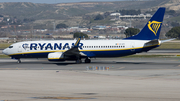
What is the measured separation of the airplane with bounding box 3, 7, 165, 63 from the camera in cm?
4381

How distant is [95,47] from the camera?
4553cm

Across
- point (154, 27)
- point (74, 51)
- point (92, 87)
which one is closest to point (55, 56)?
point (74, 51)

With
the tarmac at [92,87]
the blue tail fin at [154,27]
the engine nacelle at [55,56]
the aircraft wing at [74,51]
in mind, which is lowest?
the tarmac at [92,87]

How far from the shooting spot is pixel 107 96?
20828 mm

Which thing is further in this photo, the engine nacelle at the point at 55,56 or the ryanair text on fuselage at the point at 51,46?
the ryanair text on fuselage at the point at 51,46

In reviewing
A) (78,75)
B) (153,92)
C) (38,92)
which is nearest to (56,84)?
(38,92)

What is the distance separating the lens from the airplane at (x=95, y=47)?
43.8 meters

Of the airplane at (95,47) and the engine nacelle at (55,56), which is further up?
the airplane at (95,47)

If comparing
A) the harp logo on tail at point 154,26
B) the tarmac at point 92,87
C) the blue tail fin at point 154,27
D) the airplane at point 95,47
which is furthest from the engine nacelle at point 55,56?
the harp logo on tail at point 154,26

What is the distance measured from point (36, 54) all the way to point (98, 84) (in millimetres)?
23226

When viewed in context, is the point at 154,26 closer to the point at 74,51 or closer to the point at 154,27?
the point at 154,27

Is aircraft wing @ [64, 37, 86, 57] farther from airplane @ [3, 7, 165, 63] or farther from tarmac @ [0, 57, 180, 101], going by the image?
tarmac @ [0, 57, 180, 101]

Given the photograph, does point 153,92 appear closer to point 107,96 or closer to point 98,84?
point 107,96

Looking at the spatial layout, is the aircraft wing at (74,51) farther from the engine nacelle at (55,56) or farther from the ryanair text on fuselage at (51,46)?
the ryanair text on fuselage at (51,46)
